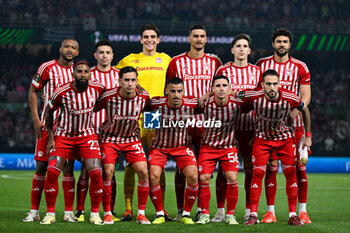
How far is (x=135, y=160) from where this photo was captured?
20.7 feet

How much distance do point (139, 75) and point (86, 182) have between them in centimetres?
149

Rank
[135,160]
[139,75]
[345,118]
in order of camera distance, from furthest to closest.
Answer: [345,118] → [139,75] → [135,160]

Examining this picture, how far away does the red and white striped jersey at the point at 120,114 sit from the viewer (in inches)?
249

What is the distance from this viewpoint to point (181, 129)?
21.3 ft

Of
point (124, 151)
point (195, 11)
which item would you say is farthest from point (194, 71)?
point (195, 11)

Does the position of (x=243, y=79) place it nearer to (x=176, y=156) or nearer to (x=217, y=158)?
(x=217, y=158)

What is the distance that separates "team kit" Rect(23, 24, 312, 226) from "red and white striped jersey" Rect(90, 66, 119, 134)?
0.01 meters

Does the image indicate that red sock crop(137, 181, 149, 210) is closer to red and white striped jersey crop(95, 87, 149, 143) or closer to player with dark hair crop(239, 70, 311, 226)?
red and white striped jersey crop(95, 87, 149, 143)

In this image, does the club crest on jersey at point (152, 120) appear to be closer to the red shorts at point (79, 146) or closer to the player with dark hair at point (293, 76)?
the red shorts at point (79, 146)

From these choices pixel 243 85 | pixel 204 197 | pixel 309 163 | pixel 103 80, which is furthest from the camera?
pixel 309 163

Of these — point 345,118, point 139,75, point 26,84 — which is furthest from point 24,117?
point 139,75

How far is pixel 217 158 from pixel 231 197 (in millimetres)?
486

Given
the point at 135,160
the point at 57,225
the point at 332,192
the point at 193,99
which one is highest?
the point at 193,99

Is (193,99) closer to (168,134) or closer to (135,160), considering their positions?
(168,134)
